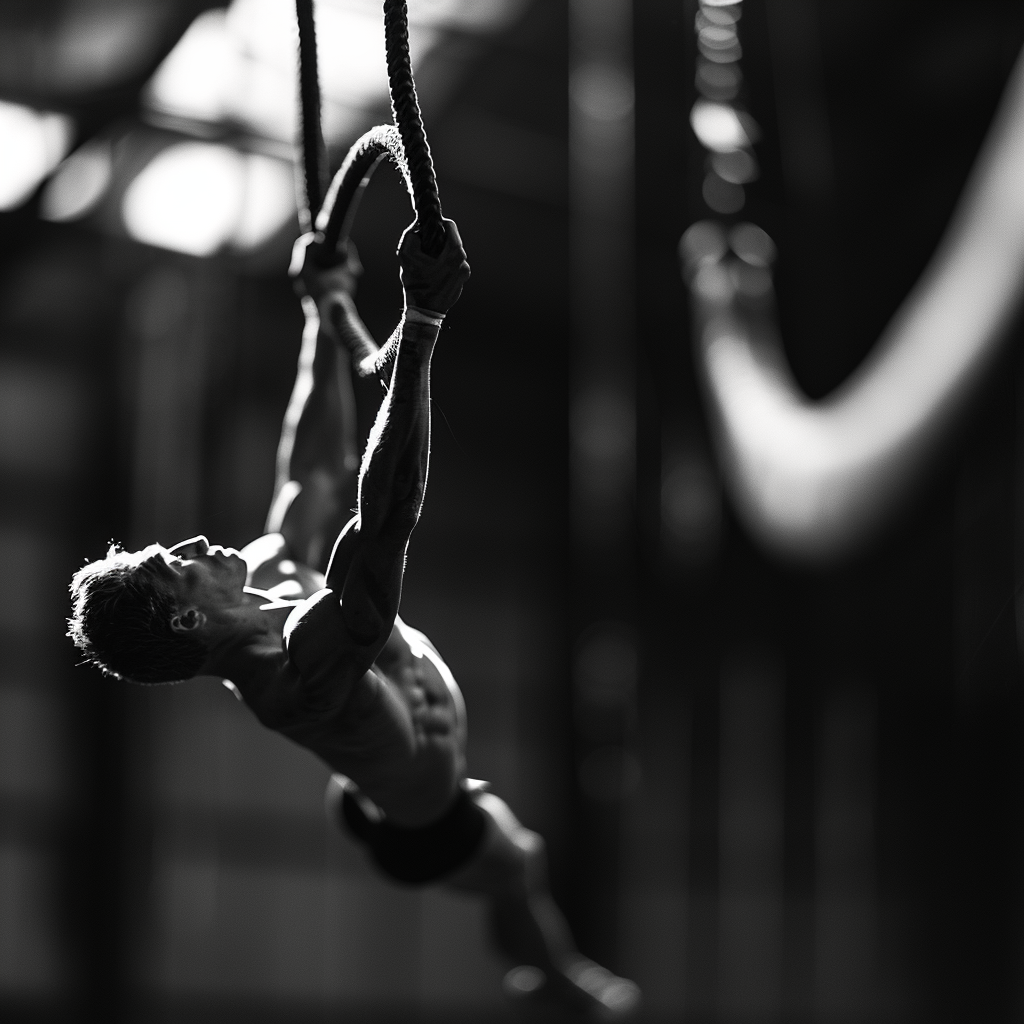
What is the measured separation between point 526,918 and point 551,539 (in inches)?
216

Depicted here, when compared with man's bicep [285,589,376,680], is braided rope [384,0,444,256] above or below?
above

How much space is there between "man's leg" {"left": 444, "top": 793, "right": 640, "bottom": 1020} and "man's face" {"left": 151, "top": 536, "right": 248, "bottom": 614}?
532mm

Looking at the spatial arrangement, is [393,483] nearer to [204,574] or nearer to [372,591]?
[372,591]

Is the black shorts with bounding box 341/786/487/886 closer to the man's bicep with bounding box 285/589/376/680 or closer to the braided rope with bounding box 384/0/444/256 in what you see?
the man's bicep with bounding box 285/589/376/680

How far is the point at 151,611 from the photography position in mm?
1318

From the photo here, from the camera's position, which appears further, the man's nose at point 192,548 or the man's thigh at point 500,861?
the man's thigh at point 500,861

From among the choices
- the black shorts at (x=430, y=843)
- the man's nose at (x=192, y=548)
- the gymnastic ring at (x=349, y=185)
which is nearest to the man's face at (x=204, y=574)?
the man's nose at (x=192, y=548)

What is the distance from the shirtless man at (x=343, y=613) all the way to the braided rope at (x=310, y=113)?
0.34 feet

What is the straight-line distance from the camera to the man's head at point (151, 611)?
1315mm

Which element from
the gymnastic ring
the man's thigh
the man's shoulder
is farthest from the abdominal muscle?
the gymnastic ring

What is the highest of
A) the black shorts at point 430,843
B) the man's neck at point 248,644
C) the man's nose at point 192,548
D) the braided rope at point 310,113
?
the braided rope at point 310,113

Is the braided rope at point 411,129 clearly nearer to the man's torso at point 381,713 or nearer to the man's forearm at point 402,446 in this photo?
the man's forearm at point 402,446

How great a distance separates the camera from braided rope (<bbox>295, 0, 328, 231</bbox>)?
146cm

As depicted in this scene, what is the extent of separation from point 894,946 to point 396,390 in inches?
257
